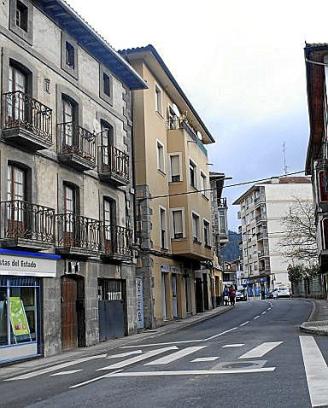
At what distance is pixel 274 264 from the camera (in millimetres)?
99000

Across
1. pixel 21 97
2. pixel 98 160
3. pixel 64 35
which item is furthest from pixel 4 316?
pixel 64 35

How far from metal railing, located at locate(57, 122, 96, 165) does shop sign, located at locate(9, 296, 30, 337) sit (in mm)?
Result: 5153

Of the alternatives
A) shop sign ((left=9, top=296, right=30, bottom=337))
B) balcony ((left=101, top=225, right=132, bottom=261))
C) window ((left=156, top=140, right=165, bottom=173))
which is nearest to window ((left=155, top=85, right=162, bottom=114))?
window ((left=156, top=140, right=165, bottom=173))

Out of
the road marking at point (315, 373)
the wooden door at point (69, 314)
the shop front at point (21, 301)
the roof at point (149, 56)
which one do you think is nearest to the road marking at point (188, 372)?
the road marking at point (315, 373)

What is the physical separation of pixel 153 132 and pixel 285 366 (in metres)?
20.2

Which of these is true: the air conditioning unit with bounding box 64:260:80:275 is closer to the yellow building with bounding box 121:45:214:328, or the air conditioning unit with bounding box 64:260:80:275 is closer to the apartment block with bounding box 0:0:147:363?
the apartment block with bounding box 0:0:147:363

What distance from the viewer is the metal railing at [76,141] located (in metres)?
19.1

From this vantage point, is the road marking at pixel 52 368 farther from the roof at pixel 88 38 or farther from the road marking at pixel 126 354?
Answer: the roof at pixel 88 38

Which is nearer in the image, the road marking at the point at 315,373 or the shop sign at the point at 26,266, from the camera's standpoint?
the road marking at the point at 315,373

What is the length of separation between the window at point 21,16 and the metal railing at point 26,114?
2409mm

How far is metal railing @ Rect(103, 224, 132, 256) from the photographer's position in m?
21.9

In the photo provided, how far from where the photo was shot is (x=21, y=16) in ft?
58.9

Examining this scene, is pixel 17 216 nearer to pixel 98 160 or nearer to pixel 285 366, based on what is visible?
pixel 98 160

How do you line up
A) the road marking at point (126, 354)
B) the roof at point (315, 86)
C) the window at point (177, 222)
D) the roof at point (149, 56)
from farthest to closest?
the window at point (177, 222), the roof at point (149, 56), the roof at point (315, 86), the road marking at point (126, 354)
